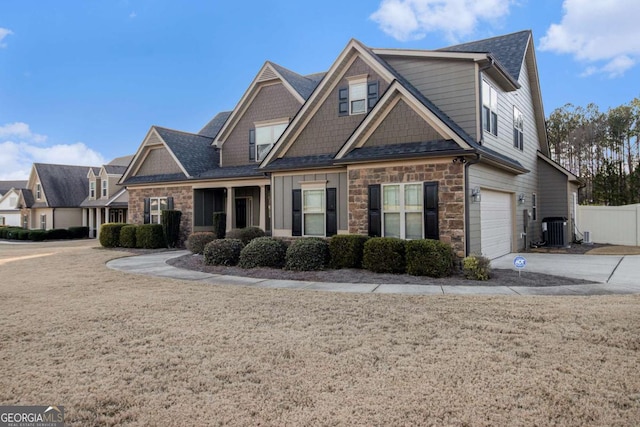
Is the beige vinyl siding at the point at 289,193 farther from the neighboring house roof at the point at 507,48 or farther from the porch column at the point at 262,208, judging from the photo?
the neighboring house roof at the point at 507,48

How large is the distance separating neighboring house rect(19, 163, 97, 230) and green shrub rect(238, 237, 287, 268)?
86.8 ft

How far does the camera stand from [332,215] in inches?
493

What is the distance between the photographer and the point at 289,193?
1349 cm

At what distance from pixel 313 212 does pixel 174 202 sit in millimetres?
8933

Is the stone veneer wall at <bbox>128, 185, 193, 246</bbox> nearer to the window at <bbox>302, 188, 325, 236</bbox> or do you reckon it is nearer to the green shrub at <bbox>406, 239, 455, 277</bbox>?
the window at <bbox>302, 188, 325, 236</bbox>

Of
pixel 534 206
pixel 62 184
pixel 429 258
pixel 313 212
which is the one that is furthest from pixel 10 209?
pixel 534 206

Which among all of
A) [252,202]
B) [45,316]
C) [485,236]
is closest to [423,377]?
[45,316]

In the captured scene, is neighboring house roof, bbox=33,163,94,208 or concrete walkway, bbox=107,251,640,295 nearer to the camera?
concrete walkway, bbox=107,251,640,295

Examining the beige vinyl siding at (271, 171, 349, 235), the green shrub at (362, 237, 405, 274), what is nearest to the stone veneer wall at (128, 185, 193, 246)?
the beige vinyl siding at (271, 171, 349, 235)

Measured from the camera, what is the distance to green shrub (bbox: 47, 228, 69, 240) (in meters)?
28.6

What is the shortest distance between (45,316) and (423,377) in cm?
574

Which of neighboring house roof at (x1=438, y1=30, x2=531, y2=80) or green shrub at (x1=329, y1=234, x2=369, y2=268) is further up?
neighboring house roof at (x1=438, y1=30, x2=531, y2=80)

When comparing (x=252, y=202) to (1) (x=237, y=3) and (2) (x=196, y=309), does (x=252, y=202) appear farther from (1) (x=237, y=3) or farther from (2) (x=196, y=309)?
(2) (x=196, y=309)

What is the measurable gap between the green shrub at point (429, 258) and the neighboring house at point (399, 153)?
72 centimetres
